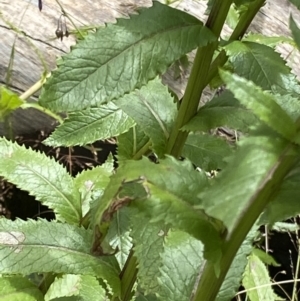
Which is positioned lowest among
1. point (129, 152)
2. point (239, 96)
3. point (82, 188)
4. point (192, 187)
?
point (82, 188)

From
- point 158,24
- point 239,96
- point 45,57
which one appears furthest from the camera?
point 45,57

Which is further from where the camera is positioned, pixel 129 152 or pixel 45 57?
pixel 45 57

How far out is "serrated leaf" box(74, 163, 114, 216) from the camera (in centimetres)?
126

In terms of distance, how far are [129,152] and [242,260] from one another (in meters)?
0.46

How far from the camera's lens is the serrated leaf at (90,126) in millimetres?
1134

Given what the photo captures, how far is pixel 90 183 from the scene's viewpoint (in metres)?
1.32

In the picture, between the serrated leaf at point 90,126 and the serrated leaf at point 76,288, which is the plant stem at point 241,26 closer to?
the serrated leaf at point 90,126

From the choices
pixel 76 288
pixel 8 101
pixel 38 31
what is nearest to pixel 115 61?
pixel 76 288

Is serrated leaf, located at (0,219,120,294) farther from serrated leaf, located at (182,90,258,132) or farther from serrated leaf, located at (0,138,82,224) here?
serrated leaf, located at (182,90,258,132)

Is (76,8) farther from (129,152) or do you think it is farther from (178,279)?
(178,279)

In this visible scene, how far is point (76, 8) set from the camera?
A: 205 centimetres

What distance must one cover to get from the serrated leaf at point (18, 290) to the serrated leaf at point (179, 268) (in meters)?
0.48

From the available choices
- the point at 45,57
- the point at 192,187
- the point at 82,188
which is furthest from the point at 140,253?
the point at 45,57

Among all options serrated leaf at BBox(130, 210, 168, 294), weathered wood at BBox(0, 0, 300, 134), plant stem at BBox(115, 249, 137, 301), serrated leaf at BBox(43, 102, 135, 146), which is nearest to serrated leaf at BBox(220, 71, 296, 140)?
serrated leaf at BBox(130, 210, 168, 294)
